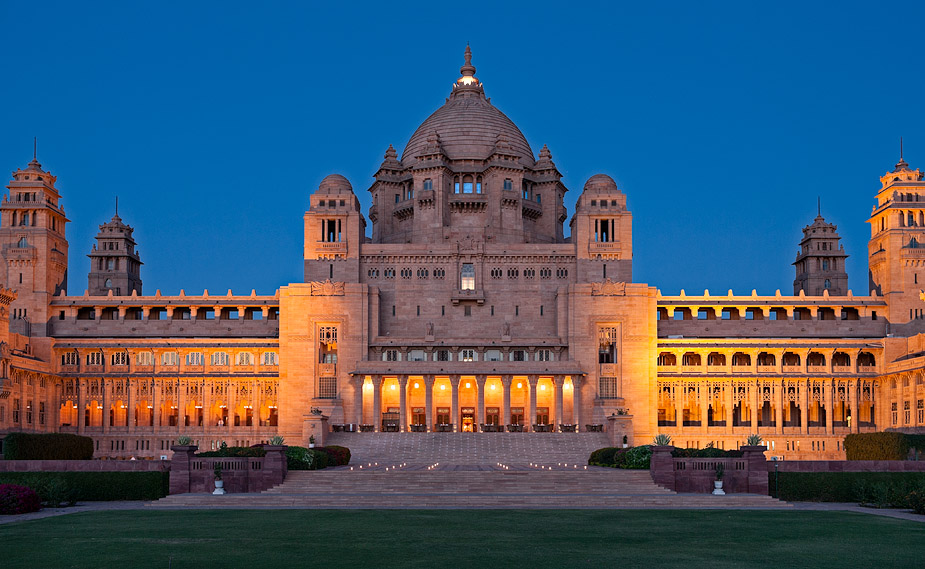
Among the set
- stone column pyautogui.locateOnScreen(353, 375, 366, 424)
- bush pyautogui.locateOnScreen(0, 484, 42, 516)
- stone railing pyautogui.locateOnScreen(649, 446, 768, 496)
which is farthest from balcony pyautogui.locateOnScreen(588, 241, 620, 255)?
bush pyautogui.locateOnScreen(0, 484, 42, 516)

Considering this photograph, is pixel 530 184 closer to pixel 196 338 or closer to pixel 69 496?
pixel 196 338

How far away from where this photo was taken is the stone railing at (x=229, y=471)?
52.8 meters

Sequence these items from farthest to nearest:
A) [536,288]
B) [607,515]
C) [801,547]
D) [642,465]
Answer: [536,288], [642,465], [607,515], [801,547]

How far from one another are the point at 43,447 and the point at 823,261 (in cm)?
9572

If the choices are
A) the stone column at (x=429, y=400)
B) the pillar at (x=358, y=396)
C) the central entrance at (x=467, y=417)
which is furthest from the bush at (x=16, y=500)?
the central entrance at (x=467, y=417)

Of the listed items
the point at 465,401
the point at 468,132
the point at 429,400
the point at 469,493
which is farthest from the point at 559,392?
the point at 469,493

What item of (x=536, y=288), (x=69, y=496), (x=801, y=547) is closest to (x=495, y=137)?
(x=536, y=288)

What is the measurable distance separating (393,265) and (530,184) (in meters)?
21.6

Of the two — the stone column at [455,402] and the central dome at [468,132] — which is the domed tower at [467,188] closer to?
the central dome at [468,132]

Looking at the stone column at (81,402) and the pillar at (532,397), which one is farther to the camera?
the stone column at (81,402)

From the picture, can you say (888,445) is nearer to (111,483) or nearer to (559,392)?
(559,392)

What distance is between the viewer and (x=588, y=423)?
104188 mm

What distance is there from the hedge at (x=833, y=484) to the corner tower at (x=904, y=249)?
62.2 meters

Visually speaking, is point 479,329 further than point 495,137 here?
No
